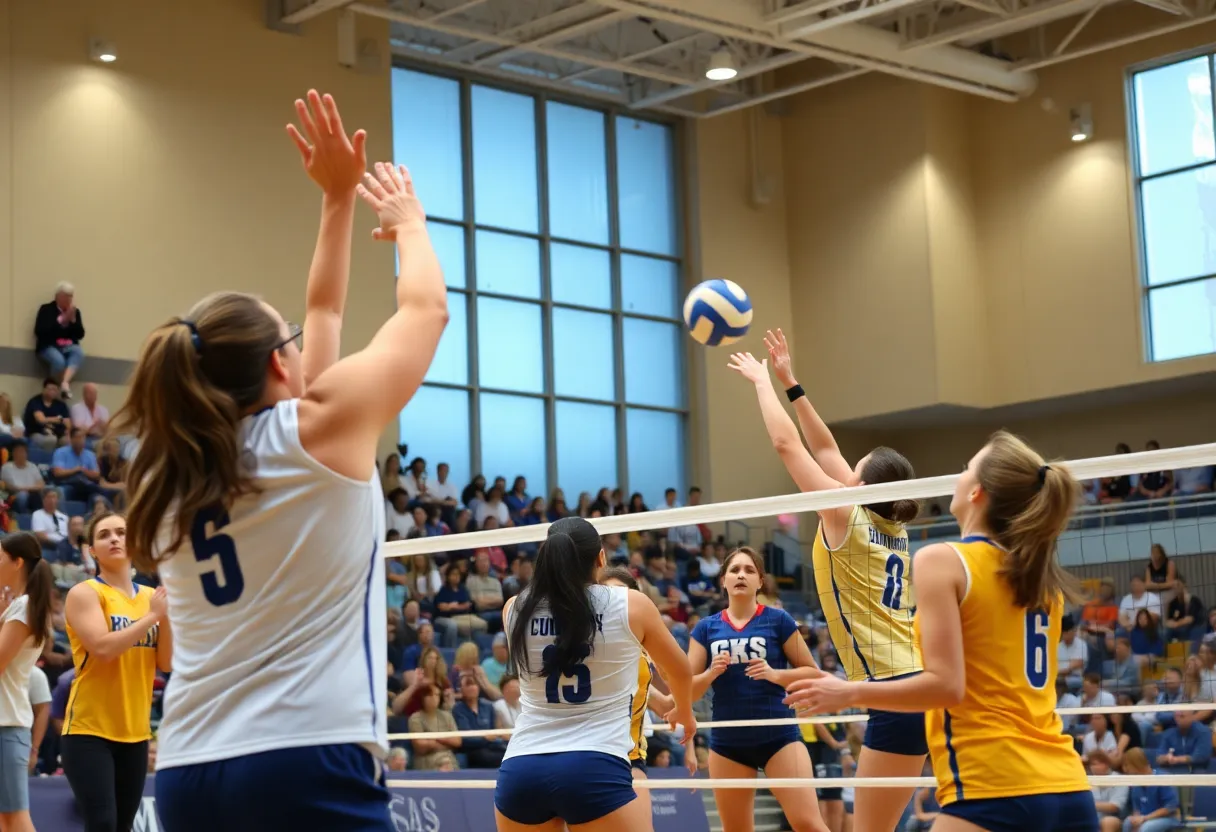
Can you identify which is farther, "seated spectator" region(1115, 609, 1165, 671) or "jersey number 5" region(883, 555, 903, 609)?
"seated spectator" region(1115, 609, 1165, 671)

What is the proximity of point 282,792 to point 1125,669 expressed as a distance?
10405 millimetres

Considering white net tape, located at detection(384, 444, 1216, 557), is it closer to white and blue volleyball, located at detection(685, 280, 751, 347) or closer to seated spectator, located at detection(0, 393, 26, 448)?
white and blue volleyball, located at detection(685, 280, 751, 347)

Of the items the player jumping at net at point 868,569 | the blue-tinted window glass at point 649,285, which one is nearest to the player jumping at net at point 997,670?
the player jumping at net at point 868,569

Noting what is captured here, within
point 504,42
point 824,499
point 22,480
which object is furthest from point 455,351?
point 824,499

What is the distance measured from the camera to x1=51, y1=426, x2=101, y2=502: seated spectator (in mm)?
15320

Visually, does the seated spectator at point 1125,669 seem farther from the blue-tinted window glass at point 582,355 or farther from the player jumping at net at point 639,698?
the blue-tinted window glass at point 582,355

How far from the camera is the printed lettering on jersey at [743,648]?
7609mm

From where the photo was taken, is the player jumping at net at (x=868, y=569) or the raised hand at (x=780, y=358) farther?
the raised hand at (x=780, y=358)

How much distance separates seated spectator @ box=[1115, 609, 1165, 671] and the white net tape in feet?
19.5

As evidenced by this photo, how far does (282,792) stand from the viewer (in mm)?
2471

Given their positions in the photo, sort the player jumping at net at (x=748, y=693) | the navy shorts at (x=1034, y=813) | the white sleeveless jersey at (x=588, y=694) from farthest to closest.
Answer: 1. the player jumping at net at (x=748, y=693)
2. the white sleeveless jersey at (x=588, y=694)
3. the navy shorts at (x=1034, y=813)

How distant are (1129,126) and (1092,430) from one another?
14.6 ft

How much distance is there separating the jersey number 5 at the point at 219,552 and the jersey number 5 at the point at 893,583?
3764 mm

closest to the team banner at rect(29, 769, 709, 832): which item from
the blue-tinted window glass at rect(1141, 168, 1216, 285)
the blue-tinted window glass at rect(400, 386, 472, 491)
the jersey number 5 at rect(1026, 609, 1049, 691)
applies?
the jersey number 5 at rect(1026, 609, 1049, 691)
